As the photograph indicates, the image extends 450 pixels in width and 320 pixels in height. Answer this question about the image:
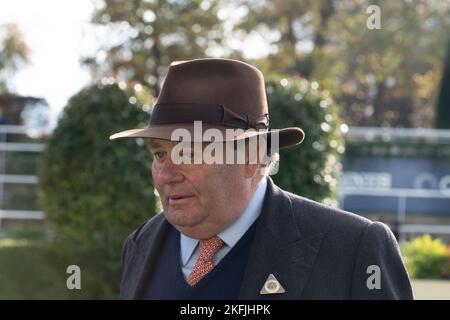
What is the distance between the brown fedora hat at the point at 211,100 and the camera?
286 cm

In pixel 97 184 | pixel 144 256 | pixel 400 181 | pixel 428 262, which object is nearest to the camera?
pixel 144 256

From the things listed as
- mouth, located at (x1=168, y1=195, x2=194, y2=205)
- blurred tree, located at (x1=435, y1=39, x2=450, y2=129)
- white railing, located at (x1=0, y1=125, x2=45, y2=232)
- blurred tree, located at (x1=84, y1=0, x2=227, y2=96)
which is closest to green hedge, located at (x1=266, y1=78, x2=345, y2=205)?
mouth, located at (x1=168, y1=195, x2=194, y2=205)

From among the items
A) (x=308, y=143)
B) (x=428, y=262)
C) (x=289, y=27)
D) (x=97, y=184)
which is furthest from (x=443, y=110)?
(x=97, y=184)

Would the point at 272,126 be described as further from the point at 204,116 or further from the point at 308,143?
the point at 204,116

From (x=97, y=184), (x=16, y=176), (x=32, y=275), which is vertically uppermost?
(x=97, y=184)

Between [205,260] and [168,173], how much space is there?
1.04 feet

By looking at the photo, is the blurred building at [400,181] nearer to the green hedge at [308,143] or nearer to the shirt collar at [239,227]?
the green hedge at [308,143]

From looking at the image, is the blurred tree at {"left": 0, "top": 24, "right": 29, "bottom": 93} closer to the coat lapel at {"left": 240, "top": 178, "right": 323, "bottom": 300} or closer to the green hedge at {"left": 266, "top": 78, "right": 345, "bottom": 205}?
the green hedge at {"left": 266, "top": 78, "right": 345, "bottom": 205}

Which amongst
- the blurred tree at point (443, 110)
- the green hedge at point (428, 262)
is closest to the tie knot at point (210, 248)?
the green hedge at point (428, 262)

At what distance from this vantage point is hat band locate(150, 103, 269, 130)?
286 centimetres

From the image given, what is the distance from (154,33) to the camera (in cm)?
2102

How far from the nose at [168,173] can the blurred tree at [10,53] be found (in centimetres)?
2473

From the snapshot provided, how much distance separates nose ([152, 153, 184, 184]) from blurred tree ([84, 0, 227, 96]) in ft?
59.5

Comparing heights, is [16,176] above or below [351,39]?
below
